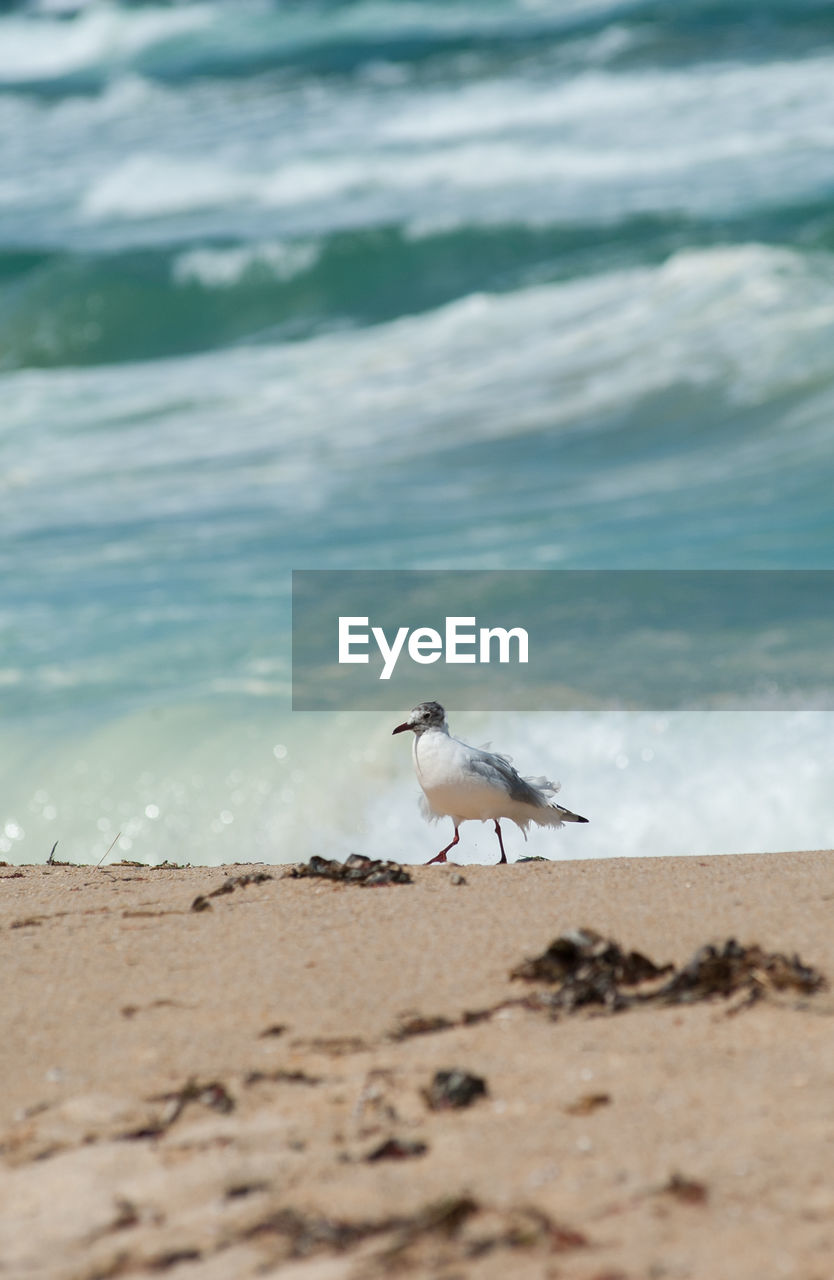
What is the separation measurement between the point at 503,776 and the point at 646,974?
173 centimetres

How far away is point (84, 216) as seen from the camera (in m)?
21.8

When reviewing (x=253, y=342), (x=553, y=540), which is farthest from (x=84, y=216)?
(x=553, y=540)

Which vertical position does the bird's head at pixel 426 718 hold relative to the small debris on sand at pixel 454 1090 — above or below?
above

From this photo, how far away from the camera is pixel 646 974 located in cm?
289

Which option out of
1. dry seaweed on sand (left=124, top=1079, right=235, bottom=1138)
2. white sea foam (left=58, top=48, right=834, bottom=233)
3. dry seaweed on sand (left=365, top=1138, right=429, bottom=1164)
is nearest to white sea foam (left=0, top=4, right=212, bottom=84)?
white sea foam (left=58, top=48, right=834, bottom=233)

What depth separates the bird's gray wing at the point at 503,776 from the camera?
454cm

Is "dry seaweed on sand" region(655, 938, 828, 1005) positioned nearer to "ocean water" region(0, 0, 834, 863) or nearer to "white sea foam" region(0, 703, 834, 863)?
"white sea foam" region(0, 703, 834, 863)

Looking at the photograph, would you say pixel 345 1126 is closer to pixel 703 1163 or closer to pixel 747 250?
pixel 703 1163

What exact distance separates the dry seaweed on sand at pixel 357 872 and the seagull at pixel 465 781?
0.67m

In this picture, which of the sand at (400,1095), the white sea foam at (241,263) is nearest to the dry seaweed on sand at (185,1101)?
the sand at (400,1095)

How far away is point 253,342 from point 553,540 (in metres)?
8.15

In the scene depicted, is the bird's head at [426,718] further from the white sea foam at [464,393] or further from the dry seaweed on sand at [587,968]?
the white sea foam at [464,393]

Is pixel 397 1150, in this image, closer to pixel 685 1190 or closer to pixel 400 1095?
pixel 400 1095

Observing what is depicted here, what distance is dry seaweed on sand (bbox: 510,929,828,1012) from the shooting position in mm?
2750
